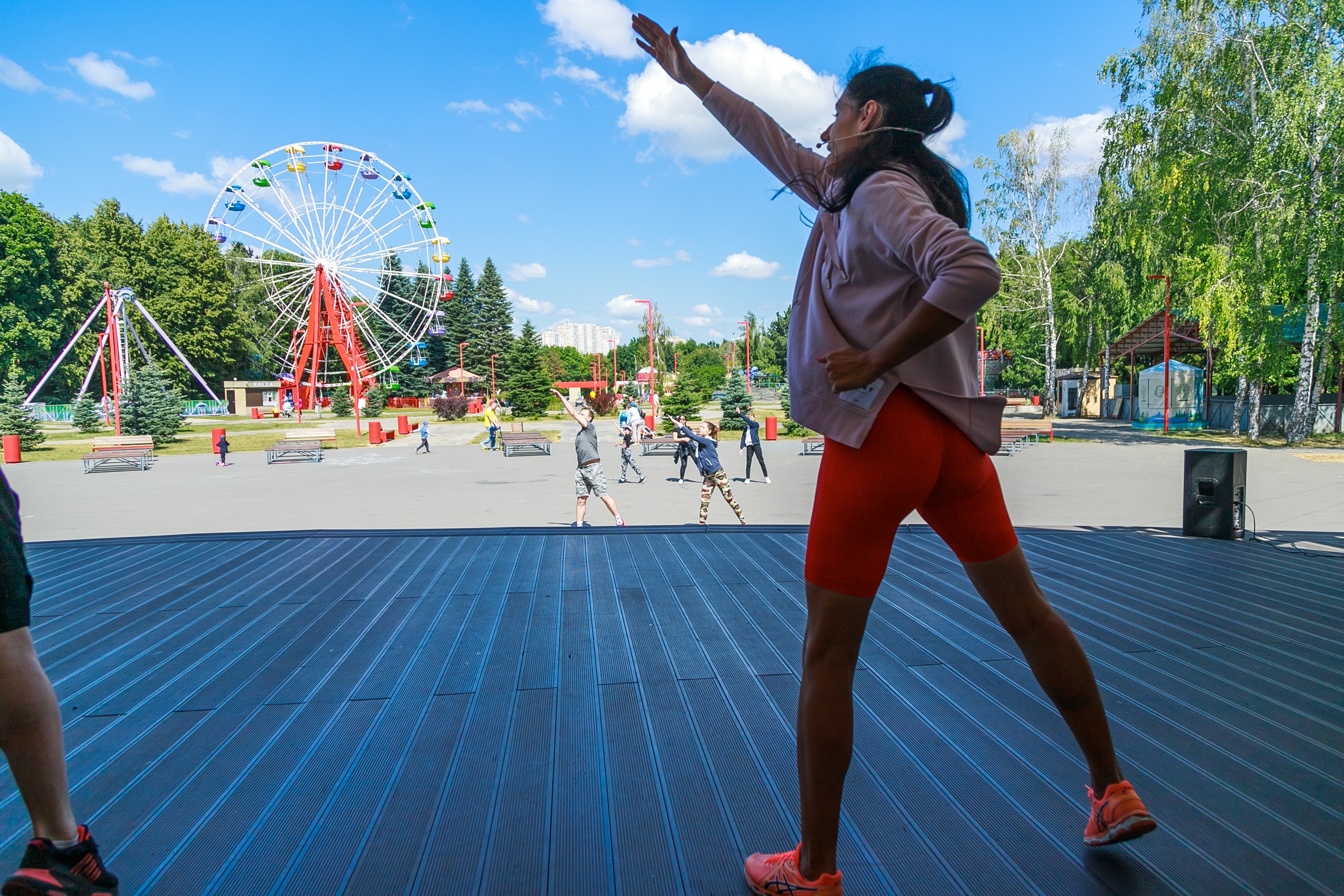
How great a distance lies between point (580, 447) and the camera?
935 cm

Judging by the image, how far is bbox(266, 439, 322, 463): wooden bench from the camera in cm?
2131

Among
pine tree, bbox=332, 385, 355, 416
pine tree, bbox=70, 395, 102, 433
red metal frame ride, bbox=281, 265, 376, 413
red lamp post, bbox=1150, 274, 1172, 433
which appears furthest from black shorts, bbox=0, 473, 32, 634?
pine tree, bbox=332, 385, 355, 416

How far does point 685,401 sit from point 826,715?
27.9 m

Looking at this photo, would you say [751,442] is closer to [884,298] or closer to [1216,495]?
[1216,495]

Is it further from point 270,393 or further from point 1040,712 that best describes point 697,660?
point 270,393

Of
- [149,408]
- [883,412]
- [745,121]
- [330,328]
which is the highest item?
[330,328]

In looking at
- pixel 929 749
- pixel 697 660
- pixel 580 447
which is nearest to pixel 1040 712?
pixel 929 749

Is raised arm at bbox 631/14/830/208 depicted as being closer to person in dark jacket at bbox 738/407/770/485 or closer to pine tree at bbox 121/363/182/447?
person in dark jacket at bbox 738/407/770/485

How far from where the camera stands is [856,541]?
4.73ft

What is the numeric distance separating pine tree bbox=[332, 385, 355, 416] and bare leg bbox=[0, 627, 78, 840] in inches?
2069

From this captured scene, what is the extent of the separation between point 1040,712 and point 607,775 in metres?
1.37

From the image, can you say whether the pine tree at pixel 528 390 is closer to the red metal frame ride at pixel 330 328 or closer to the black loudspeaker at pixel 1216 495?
the red metal frame ride at pixel 330 328

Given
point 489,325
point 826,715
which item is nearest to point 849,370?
point 826,715

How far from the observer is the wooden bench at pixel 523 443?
71.9 feet
